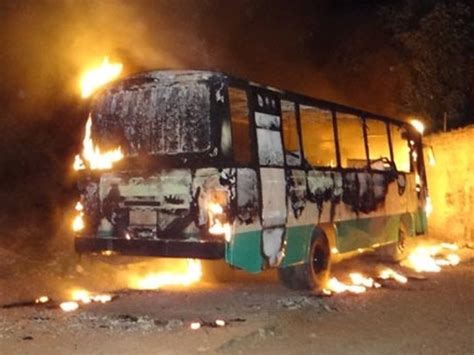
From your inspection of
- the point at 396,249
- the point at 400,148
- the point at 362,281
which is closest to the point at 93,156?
the point at 362,281

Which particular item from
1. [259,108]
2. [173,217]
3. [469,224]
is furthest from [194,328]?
[469,224]

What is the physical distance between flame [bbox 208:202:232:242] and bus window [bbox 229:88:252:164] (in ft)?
2.41

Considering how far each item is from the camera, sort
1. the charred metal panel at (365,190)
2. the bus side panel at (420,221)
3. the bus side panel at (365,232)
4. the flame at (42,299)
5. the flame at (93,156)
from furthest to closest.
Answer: the bus side panel at (420,221) → the charred metal panel at (365,190) → the bus side panel at (365,232) → the flame at (93,156) → the flame at (42,299)

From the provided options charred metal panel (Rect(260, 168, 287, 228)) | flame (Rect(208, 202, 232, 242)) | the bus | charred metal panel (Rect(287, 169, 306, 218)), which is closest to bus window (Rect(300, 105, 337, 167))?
the bus

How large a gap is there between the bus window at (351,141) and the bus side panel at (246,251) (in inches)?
126

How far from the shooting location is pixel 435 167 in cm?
1939

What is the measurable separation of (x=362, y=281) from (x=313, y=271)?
4.67 ft

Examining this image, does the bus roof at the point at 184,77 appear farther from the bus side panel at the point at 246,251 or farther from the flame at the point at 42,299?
the flame at the point at 42,299

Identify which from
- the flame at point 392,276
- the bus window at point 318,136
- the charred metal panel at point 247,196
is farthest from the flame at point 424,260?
the charred metal panel at point 247,196

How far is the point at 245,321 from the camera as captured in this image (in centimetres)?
818

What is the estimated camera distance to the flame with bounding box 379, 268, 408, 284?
464 inches

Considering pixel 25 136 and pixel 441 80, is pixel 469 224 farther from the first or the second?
pixel 25 136

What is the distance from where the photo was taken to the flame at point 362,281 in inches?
439

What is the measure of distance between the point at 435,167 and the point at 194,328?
524 inches
